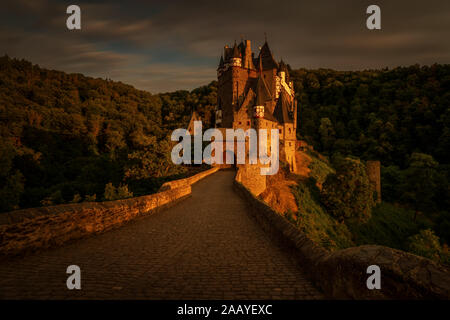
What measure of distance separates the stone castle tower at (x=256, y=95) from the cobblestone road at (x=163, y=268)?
35369 millimetres

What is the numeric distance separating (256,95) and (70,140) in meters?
39.5

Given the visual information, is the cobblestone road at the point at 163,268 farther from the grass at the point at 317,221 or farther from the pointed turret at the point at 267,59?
the pointed turret at the point at 267,59

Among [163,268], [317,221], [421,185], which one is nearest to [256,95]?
[317,221]

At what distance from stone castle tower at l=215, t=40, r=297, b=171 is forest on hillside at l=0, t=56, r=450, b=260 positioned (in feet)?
50.4

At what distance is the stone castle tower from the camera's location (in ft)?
143

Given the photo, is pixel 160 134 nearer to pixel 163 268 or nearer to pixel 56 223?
pixel 56 223

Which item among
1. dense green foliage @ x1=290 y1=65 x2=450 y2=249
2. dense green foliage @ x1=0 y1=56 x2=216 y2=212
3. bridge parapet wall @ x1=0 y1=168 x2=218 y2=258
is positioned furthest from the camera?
dense green foliage @ x1=290 y1=65 x2=450 y2=249

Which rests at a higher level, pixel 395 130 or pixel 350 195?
pixel 395 130

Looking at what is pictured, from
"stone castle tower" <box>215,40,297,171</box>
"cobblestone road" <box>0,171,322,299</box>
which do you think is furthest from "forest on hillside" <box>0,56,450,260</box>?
"cobblestone road" <box>0,171,322,299</box>

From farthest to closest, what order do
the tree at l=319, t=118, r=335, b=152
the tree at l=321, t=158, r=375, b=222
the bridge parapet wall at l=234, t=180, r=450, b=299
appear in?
the tree at l=319, t=118, r=335, b=152, the tree at l=321, t=158, r=375, b=222, the bridge parapet wall at l=234, t=180, r=450, b=299

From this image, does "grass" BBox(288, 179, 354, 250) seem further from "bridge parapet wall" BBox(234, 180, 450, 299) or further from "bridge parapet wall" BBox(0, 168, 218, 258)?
"bridge parapet wall" BBox(234, 180, 450, 299)

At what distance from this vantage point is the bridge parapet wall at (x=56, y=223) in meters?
4.61

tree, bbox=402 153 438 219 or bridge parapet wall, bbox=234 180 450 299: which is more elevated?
bridge parapet wall, bbox=234 180 450 299

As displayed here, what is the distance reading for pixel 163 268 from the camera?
4.50 meters
